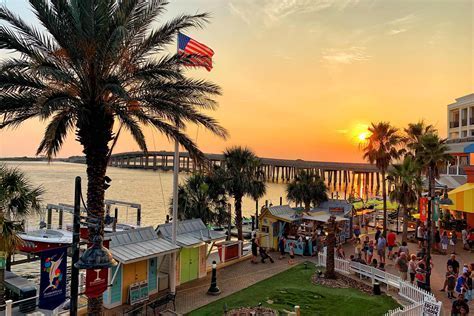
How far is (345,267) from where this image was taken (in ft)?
55.3

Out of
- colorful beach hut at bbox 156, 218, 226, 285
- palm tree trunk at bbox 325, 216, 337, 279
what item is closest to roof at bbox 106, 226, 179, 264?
colorful beach hut at bbox 156, 218, 226, 285

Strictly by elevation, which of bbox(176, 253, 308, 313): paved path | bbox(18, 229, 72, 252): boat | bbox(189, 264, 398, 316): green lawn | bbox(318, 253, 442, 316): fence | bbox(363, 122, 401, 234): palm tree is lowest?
bbox(18, 229, 72, 252): boat

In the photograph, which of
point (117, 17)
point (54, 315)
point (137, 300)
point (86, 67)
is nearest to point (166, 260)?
point (137, 300)

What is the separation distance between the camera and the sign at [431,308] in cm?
1061

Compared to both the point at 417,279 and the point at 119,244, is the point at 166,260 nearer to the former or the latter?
the point at 119,244

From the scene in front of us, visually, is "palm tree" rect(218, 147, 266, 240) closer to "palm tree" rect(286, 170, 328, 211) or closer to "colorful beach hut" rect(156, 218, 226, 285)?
"colorful beach hut" rect(156, 218, 226, 285)

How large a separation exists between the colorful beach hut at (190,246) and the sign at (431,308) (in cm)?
874

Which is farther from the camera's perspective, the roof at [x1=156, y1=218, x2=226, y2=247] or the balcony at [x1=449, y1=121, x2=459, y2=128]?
the balcony at [x1=449, y1=121, x2=459, y2=128]

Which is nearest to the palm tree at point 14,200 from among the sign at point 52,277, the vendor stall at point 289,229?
the sign at point 52,277

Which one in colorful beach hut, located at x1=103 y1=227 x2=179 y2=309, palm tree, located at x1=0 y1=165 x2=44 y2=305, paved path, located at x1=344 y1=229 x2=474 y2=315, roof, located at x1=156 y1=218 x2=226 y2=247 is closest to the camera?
palm tree, located at x1=0 y1=165 x2=44 y2=305

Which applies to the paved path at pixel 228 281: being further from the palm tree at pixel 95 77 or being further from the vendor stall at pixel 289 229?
the palm tree at pixel 95 77

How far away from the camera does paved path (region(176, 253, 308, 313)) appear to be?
13.6 m

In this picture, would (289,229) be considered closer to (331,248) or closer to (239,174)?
(239,174)

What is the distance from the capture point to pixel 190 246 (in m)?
15.0
